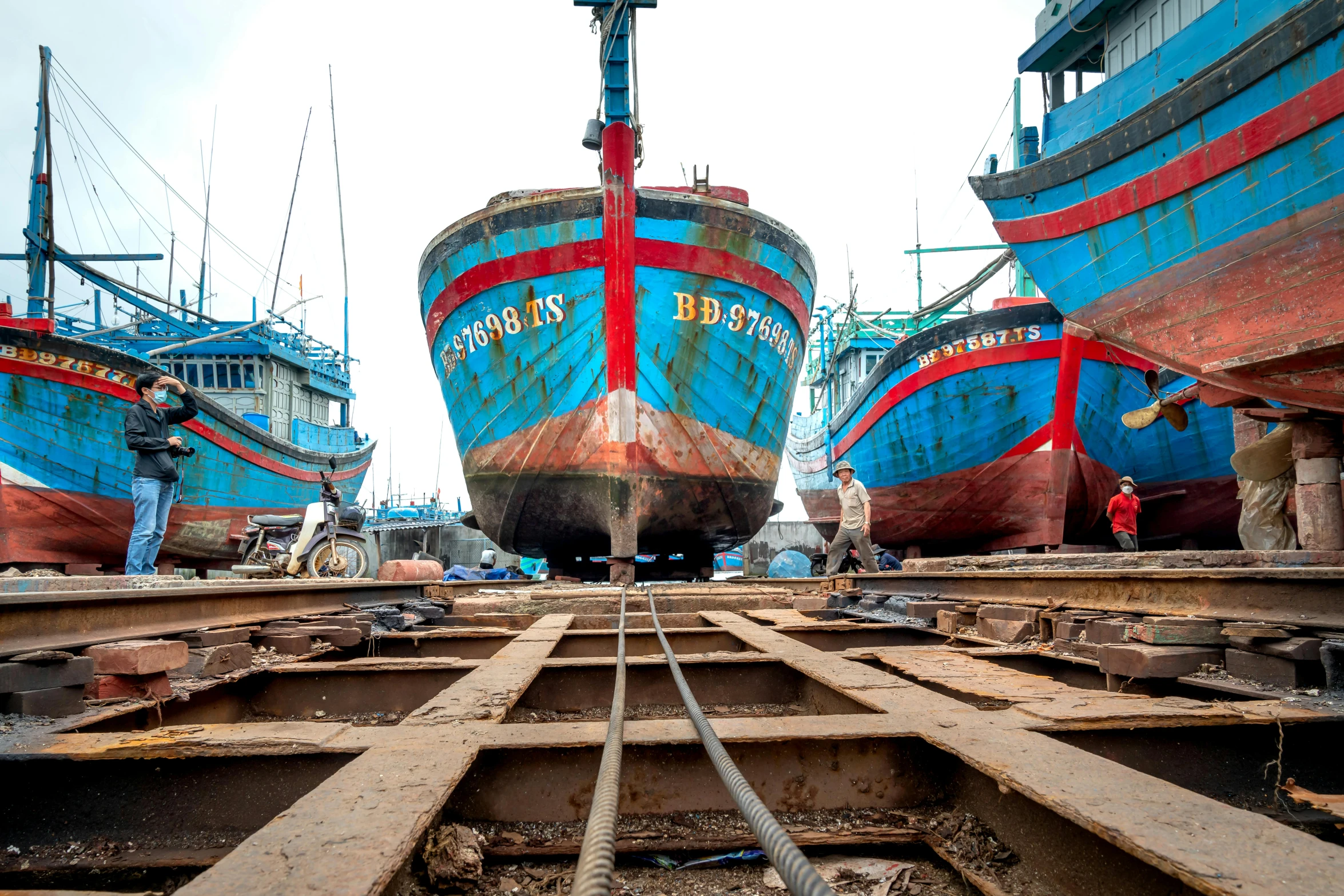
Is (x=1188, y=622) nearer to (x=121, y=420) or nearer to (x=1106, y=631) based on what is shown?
(x=1106, y=631)

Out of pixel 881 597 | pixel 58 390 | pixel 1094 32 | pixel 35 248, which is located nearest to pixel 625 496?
pixel 881 597

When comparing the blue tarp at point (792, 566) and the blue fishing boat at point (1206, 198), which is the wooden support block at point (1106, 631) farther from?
the blue tarp at point (792, 566)

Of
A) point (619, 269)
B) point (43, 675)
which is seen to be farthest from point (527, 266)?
point (43, 675)

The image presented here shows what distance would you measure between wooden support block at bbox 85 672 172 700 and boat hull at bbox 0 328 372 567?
32.3 feet

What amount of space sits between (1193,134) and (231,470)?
1440cm

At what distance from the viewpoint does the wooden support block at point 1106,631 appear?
2.43 m

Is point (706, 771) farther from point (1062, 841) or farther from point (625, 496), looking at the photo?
point (625, 496)

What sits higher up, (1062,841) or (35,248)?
(35,248)

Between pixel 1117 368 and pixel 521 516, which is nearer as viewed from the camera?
pixel 521 516

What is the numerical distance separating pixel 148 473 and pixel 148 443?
223 mm

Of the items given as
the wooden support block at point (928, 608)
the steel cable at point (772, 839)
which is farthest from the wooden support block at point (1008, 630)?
the steel cable at point (772, 839)

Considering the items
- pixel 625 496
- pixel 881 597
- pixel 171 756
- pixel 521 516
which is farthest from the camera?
pixel 521 516

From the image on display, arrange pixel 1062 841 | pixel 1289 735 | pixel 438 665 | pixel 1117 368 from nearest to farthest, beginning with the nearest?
1. pixel 1062 841
2. pixel 1289 735
3. pixel 438 665
4. pixel 1117 368

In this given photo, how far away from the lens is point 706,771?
1.54 m
